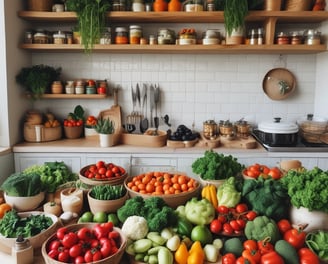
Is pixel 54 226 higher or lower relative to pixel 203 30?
lower

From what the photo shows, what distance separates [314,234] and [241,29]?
2357mm

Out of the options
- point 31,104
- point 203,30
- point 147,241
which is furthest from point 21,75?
point 147,241

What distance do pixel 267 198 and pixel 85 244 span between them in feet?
2.97

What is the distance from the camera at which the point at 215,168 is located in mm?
1980

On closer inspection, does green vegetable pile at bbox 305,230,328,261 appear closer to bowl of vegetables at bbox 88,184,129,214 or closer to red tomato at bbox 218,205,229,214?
red tomato at bbox 218,205,229,214

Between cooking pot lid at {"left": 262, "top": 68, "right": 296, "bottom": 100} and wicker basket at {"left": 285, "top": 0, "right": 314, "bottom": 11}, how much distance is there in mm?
684

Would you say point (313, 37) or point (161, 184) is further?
point (313, 37)

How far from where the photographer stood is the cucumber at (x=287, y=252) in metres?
1.31

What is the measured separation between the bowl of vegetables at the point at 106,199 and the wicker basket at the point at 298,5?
104 inches

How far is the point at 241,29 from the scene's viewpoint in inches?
128

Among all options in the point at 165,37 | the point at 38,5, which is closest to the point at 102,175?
the point at 165,37

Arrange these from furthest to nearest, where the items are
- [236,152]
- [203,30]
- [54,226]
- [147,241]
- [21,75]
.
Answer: [203,30]
[21,75]
[236,152]
[54,226]
[147,241]

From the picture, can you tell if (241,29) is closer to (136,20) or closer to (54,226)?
(136,20)

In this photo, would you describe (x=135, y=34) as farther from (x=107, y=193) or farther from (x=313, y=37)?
(x=107, y=193)
